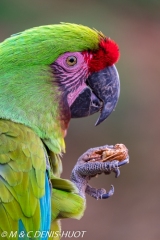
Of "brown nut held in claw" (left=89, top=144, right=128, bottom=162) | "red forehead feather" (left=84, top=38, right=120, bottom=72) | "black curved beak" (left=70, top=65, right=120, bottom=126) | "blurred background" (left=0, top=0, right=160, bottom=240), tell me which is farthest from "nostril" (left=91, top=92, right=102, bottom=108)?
"blurred background" (left=0, top=0, right=160, bottom=240)

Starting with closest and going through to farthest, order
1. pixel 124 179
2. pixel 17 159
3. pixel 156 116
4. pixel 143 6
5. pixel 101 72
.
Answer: pixel 17 159
pixel 101 72
pixel 124 179
pixel 156 116
pixel 143 6

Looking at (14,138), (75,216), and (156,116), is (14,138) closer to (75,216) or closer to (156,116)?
(75,216)

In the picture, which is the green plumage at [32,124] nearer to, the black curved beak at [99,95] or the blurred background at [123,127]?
the black curved beak at [99,95]

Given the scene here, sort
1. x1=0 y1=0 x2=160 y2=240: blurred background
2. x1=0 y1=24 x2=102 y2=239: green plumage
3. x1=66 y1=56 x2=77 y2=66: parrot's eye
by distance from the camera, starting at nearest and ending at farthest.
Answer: x1=0 y1=24 x2=102 y2=239: green plumage → x1=66 y1=56 x2=77 y2=66: parrot's eye → x1=0 y1=0 x2=160 y2=240: blurred background

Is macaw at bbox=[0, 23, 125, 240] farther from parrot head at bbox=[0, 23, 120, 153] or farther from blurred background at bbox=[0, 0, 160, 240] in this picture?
blurred background at bbox=[0, 0, 160, 240]

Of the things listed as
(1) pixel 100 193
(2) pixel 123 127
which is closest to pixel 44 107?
(1) pixel 100 193

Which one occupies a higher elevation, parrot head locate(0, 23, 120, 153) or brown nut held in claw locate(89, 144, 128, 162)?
parrot head locate(0, 23, 120, 153)

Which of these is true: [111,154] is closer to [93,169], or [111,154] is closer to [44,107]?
[93,169]

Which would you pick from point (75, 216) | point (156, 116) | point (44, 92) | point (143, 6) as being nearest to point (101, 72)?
point (44, 92)
